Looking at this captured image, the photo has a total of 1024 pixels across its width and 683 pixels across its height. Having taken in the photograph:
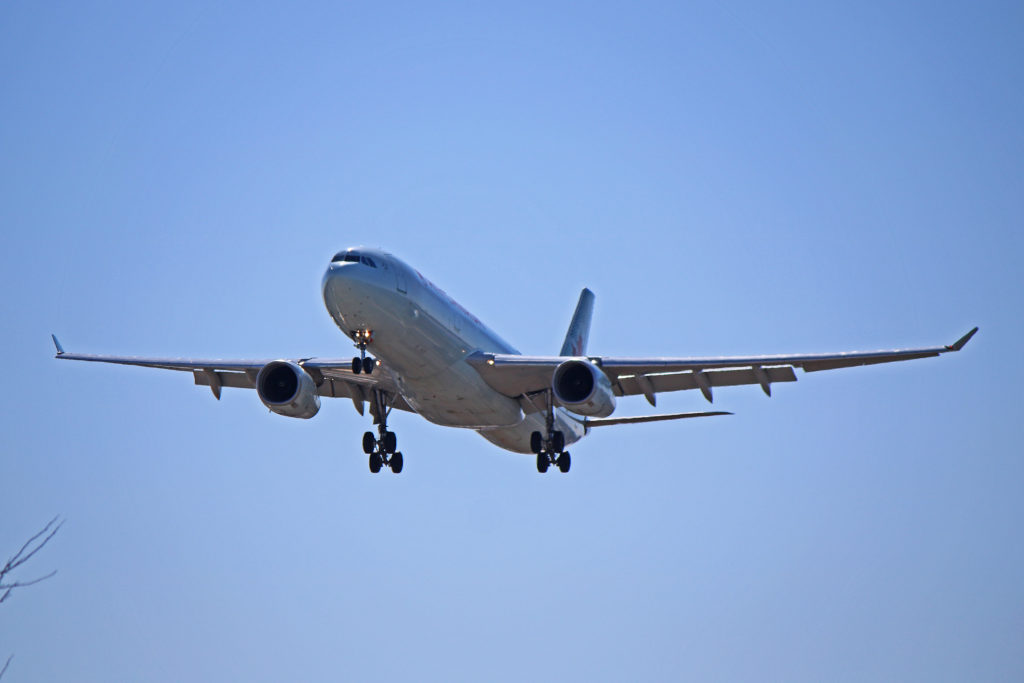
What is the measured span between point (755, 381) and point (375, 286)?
11.6 m

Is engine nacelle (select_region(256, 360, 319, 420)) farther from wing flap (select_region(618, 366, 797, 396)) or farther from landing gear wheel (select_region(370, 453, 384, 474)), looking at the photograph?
wing flap (select_region(618, 366, 797, 396))

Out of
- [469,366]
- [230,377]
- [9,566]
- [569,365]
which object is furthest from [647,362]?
[9,566]

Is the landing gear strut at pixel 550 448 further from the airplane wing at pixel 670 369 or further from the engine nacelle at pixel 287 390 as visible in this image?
the engine nacelle at pixel 287 390

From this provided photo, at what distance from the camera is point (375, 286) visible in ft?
95.1

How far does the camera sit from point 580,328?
47375 mm

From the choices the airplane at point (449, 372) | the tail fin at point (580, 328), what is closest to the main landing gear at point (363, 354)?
the airplane at point (449, 372)

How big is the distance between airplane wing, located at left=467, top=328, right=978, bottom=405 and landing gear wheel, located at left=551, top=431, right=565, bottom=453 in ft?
6.09

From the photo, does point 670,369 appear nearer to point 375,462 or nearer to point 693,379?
point 693,379

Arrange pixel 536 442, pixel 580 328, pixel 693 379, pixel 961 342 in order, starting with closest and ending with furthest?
pixel 961 342 < pixel 693 379 < pixel 536 442 < pixel 580 328

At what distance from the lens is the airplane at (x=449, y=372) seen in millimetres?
29453

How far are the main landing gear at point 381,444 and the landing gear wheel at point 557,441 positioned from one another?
4638 millimetres

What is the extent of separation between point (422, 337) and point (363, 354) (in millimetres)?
1572

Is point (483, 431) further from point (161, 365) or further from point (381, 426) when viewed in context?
point (161, 365)

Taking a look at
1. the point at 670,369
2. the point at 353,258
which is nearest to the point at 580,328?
the point at 670,369
